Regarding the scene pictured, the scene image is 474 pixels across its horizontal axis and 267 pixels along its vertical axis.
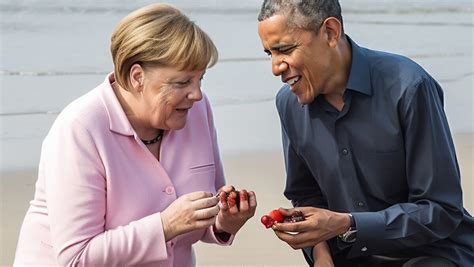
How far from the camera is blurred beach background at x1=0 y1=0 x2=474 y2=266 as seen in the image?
23.0 feet

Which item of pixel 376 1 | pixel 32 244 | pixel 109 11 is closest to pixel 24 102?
pixel 109 11

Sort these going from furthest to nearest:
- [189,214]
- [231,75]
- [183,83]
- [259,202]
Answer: [231,75] < [259,202] < [183,83] < [189,214]

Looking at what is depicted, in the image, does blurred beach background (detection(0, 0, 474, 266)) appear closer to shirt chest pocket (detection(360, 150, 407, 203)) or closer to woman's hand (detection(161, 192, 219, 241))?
shirt chest pocket (detection(360, 150, 407, 203))

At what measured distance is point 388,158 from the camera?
3822mm

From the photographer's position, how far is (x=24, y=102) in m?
8.91

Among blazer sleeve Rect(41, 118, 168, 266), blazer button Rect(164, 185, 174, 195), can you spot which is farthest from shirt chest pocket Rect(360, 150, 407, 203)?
blazer sleeve Rect(41, 118, 168, 266)

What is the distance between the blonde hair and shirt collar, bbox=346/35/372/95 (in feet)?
1.93

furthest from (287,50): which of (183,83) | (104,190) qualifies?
(104,190)

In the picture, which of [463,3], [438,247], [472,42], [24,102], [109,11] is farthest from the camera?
[463,3]

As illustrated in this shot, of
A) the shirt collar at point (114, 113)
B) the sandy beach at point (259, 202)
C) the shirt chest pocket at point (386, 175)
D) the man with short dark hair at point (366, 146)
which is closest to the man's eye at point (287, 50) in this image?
the man with short dark hair at point (366, 146)

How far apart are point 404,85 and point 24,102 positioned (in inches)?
229

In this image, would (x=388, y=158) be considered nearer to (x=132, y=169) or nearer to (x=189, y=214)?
(x=189, y=214)

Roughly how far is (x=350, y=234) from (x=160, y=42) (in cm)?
106

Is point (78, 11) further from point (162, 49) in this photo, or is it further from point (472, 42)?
point (162, 49)
